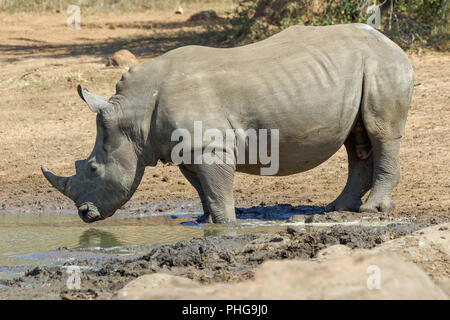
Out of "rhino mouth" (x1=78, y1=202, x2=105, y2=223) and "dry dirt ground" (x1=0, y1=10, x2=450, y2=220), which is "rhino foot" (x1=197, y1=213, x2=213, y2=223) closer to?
"rhino mouth" (x1=78, y1=202, x2=105, y2=223)

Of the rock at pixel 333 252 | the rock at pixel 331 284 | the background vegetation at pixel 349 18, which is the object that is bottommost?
the rock at pixel 333 252

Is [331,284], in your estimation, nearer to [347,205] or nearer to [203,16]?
[347,205]

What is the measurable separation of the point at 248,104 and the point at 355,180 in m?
1.62

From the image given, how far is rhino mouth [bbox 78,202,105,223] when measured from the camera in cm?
779

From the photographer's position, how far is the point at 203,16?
2198cm

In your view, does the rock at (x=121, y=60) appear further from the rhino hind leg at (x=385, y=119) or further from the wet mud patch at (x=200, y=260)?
the wet mud patch at (x=200, y=260)

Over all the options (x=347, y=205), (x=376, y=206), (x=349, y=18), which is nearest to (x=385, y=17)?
(x=349, y=18)

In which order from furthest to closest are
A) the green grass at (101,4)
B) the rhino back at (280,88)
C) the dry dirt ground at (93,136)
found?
the green grass at (101,4)
the dry dirt ground at (93,136)
the rhino back at (280,88)

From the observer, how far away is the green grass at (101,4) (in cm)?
2405

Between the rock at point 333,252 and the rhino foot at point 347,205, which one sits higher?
the rock at point 333,252

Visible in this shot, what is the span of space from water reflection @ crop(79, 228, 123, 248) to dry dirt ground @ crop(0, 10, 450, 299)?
1.11 m

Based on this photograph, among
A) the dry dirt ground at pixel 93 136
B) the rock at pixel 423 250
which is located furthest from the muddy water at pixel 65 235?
the rock at pixel 423 250

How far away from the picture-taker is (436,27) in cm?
1384

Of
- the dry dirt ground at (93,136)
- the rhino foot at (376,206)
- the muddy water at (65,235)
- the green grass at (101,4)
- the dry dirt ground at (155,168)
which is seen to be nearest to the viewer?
the dry dirt ground at (155,168)
